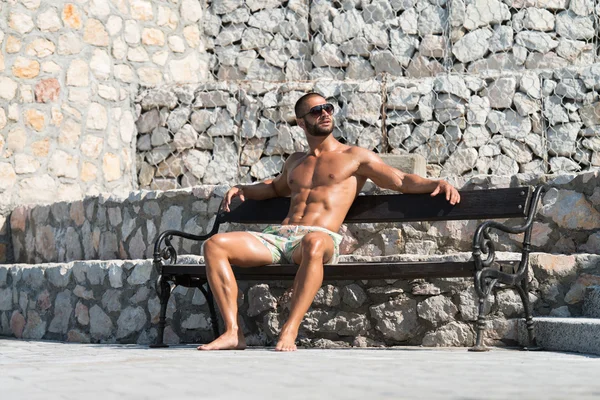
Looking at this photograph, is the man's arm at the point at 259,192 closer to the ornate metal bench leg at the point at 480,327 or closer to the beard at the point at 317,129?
the beard at the point at 317,129

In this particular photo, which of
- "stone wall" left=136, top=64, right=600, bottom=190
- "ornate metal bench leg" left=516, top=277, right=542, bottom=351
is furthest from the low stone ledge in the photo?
"stone wall" left=136, top=64, right=600, bottom=190

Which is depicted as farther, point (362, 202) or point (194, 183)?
point (194, 183)

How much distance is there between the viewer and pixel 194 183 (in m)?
9.10

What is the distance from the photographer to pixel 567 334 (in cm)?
486

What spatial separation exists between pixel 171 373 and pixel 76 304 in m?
3.19

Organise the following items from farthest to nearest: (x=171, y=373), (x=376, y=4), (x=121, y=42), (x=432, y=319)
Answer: (x=376, y=4), (x=121, y=42), (x=432, y=319), (x=171, y=373)

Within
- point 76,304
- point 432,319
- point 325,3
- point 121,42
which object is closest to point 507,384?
point 432,319

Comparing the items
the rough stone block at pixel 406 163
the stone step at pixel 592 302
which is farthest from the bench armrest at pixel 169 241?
the stone step at pixel 592 302

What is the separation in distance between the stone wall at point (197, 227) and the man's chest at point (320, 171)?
0.44 metres

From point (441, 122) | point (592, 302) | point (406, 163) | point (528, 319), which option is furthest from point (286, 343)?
point (441, 122)

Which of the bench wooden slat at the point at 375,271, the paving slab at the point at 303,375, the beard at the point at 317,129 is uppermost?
the beard at the point at 317,129

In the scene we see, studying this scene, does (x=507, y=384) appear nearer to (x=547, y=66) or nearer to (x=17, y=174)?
(x=17, y=174)

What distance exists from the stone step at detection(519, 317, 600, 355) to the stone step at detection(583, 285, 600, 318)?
0.22m

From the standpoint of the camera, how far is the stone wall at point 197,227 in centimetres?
562
